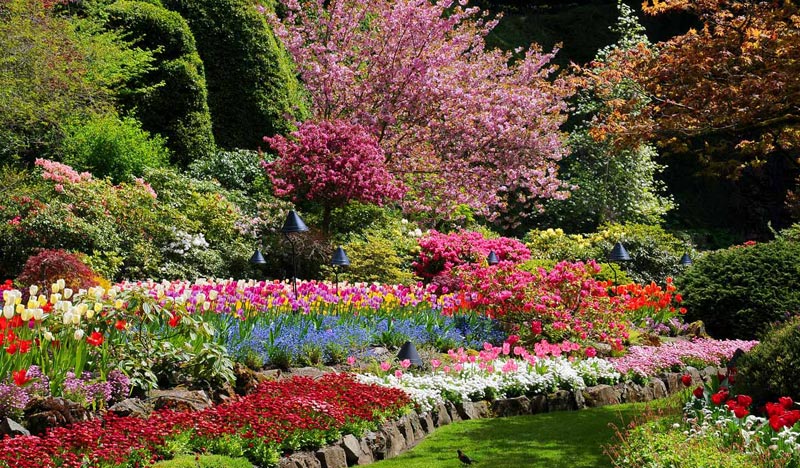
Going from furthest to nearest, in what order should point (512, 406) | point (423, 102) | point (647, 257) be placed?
point (423, 102) → point (647, 257) → point (512, 406)

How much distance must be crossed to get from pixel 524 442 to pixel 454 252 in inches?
297

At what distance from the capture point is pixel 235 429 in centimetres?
527

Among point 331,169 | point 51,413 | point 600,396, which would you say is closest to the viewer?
point 51,413

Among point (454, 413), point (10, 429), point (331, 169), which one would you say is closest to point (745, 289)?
point (454, 413)

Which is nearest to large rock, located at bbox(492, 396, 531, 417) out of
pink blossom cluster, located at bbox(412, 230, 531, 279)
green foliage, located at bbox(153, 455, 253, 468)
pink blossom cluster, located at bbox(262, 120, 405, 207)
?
green foliage, located at bbox(153, 455, 253, 468)

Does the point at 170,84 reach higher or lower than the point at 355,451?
higher

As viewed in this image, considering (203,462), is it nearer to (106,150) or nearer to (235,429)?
(235,429)

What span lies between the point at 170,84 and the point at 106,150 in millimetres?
2956

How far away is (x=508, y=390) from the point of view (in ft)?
26.1

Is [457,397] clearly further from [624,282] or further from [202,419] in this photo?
[624,282]

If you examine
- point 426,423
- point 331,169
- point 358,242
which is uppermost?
point 331,169

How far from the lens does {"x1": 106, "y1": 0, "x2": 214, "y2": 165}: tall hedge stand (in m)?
17.7

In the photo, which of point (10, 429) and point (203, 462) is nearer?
point (203, 462)

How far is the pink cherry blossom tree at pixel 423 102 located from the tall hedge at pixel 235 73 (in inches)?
40.7
